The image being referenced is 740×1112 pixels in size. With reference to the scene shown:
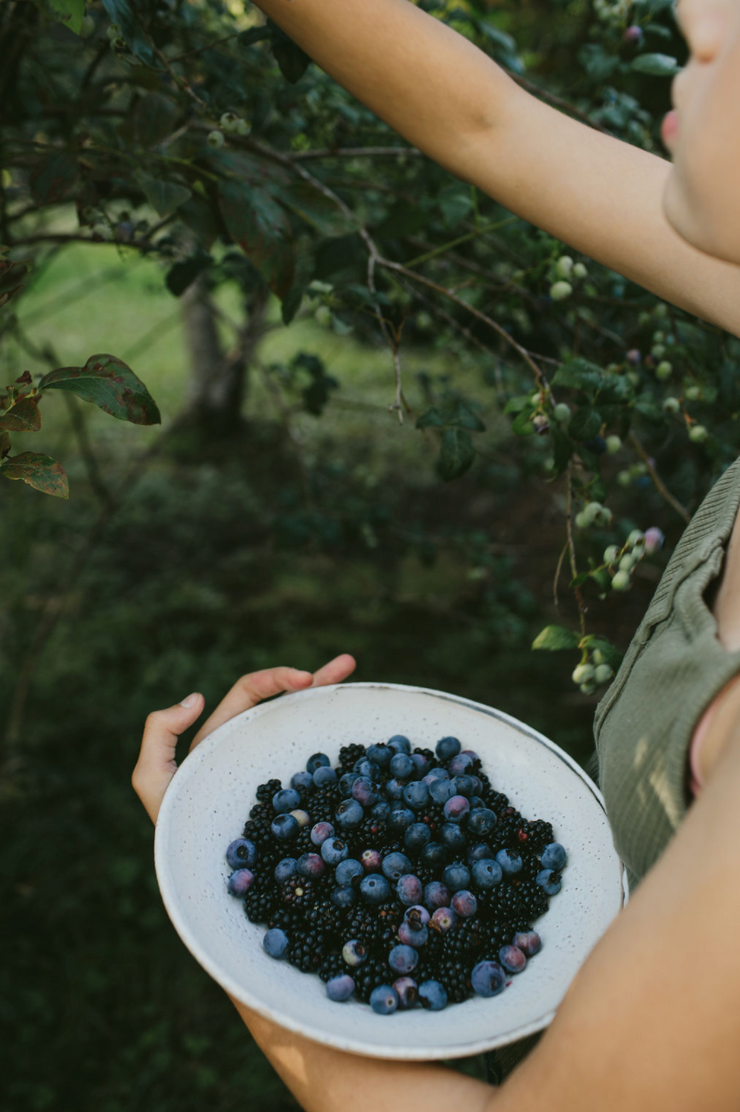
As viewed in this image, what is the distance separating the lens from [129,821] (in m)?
2.23

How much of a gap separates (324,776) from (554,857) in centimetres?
32

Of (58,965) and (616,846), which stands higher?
(616,846)

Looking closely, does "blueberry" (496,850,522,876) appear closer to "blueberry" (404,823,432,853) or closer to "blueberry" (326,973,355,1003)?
"blueberry" (404,823,432,853)

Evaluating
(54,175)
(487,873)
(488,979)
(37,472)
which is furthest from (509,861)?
(54,175)

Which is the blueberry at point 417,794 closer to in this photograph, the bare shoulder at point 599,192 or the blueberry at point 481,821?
the blueberry at point 481,821

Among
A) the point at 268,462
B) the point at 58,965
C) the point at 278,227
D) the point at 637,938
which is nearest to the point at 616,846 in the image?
the point at 637,938

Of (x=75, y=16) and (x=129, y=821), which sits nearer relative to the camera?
(x=75, y=16)

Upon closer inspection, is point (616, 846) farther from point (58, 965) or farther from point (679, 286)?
point (58, 965)

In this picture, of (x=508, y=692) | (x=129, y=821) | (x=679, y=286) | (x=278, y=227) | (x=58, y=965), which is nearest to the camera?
(x=679, y=286)

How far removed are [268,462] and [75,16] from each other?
3.40 metres

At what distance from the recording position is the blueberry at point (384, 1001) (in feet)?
2.53

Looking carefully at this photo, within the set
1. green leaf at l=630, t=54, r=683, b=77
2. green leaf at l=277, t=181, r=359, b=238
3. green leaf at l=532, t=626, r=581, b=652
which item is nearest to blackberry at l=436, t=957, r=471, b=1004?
green leaf at l=532, t=626, r=581, b=652

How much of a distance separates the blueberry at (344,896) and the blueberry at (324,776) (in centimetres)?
14

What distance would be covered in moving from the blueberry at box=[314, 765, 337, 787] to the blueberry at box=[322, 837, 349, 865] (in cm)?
8
